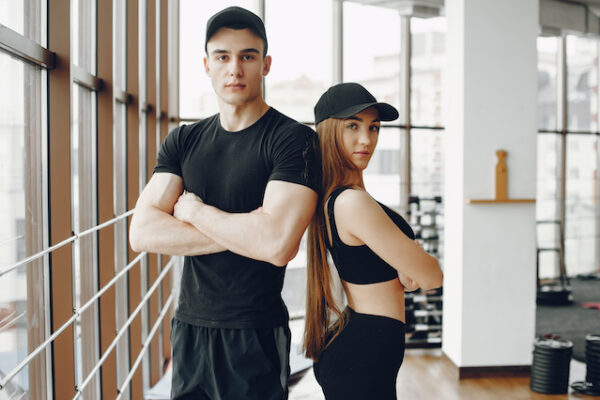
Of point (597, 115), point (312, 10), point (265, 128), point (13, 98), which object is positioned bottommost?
point (265, 128)

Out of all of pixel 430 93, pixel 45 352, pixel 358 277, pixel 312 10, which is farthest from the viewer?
pixel 430 93

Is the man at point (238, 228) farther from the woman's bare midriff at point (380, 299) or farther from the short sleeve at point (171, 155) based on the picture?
the woman's bare midriff at point (380, 299)

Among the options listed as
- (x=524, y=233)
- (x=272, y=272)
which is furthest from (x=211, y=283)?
(x=524, y=233)

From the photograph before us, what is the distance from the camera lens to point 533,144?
13.2ft

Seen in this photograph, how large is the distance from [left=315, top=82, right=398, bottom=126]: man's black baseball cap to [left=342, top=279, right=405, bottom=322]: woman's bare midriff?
53cm

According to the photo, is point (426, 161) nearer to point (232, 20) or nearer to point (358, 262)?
point (358, 262)

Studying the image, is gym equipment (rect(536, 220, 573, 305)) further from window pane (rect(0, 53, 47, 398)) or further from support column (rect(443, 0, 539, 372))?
window pane (rect(0, 53, 47, 398))

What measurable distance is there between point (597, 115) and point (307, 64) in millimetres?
4772

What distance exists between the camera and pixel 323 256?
1.77m

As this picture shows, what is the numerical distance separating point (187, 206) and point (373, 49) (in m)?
4.88

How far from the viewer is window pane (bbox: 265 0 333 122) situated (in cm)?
570

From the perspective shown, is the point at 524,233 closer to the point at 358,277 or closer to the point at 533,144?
the point at 533,144

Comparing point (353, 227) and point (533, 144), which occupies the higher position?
point (533, 144)

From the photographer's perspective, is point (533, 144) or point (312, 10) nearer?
point (533, 144)
